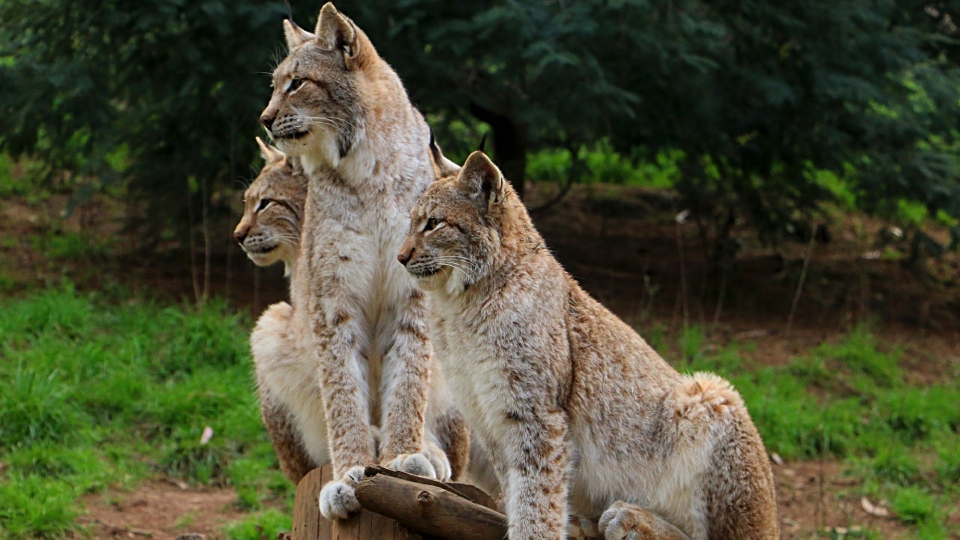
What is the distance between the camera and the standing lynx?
504cm

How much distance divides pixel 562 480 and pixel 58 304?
6.11m

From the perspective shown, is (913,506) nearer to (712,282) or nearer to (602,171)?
(712,282)

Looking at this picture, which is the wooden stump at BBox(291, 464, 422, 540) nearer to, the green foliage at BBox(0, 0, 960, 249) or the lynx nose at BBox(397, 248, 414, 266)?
the lynx nose at BBox(397, 248, 414, 266)

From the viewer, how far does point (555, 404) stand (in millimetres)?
4523

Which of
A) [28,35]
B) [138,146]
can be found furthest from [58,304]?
[28,35]

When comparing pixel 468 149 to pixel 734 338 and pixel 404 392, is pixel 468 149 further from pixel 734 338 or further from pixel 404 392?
pixel 404 392

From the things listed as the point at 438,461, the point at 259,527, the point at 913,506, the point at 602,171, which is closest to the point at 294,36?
the point at 438,461

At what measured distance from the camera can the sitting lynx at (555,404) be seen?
4469mm

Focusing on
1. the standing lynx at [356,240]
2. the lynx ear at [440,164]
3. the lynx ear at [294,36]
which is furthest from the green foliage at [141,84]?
the lynx ear at [440,164]

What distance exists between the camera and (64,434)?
7.54m

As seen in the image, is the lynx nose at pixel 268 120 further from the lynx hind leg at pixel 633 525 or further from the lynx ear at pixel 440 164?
the lynx hind leg at pixel 633 525

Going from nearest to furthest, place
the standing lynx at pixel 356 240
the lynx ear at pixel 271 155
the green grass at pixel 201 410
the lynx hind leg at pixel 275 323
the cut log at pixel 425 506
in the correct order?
the cut log at pixel 425 506, the standing lynx at pixel 356 240, the lynx hind leg at pixel 275 323, the lynx ear at pixel 271 155, the green grass at pixel 201 410

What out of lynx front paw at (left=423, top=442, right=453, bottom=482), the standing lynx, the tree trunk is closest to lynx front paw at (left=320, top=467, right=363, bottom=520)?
the standing lynx

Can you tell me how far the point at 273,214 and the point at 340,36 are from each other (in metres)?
1.16
